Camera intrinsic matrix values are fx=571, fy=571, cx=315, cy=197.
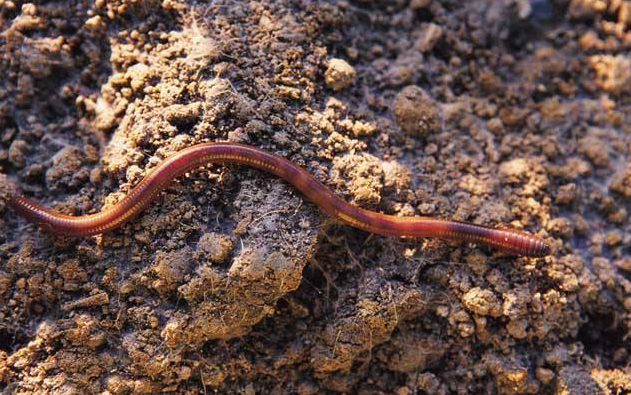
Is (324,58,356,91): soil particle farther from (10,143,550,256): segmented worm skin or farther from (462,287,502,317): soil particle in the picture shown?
(462,287,502,317): soil particle

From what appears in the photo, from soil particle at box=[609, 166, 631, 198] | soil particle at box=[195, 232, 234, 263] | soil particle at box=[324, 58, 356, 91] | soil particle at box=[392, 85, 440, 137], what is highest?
soil particle at box=[324, 58, 356, 91]

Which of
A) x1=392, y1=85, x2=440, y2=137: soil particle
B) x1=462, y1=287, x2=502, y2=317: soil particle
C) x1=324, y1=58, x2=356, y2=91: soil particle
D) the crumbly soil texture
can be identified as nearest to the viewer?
the crumbly soil texture

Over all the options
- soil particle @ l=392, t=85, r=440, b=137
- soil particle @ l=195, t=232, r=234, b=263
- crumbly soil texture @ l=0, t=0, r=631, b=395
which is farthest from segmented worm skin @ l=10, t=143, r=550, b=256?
soil particle @ l=392, t=85, r=440, b=137

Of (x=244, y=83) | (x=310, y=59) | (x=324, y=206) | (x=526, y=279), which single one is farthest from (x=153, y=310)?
(x=526, y=279)

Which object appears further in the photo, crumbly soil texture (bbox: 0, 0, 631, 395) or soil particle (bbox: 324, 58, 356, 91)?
soil particle (bbox: 324, 58, 356, 91)

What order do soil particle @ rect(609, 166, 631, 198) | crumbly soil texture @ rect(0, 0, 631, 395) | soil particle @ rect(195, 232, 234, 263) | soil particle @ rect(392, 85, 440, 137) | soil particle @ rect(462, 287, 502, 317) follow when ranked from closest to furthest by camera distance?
soil particle @ rect(195, 232, 234, 263) < crumbly soil texture @ rect(0, 0, 631, 395) < soil particle @ rect(462, 287, 502, 317) < soil particle @ rect(392, 85, 440, 137) < soil particle @ rect(609, 166, 631, 198)

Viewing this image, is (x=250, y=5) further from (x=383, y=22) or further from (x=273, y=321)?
(x=273, y=321)

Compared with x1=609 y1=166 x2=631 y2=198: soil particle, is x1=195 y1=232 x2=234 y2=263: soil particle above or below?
below
